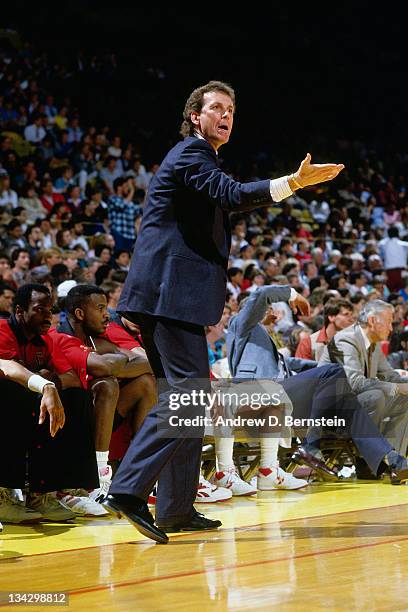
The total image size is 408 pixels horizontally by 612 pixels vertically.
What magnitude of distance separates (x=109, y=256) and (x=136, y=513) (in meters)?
6.56

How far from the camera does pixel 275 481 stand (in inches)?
218

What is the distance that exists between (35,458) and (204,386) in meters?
1.02

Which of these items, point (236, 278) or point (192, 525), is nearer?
point (192, 525)

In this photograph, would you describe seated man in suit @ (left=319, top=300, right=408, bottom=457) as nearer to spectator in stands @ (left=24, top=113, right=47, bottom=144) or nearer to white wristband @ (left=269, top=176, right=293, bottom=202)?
white wristband @ (left=269, top=176, right=293, bottom=202)

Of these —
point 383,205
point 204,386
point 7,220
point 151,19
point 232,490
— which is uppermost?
point 151,19

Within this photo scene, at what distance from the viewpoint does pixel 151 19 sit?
59.8 ft

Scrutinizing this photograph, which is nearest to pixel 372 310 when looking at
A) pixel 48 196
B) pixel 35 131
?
pixel 48 196

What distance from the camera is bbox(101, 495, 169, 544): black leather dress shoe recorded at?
3537 mm

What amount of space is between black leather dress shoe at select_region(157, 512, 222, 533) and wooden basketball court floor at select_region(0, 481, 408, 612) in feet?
0.17

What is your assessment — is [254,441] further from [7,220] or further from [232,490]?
[7,220]

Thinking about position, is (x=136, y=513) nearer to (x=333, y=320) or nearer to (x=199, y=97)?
(x=199, y=97)

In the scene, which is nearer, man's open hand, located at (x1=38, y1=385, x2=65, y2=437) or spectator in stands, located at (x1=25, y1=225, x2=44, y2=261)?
man's open hand, located at (x1=38, y1=385, x2=65, y2=437)

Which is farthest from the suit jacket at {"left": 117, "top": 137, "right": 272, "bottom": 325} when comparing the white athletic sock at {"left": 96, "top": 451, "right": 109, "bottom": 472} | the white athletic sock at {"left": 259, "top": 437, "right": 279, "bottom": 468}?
the white athletic sock at {"left": 259, "top": 437, "right": 279, "bottom": 468}

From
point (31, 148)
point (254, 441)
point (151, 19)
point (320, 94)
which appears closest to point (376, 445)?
point (254, 441)
